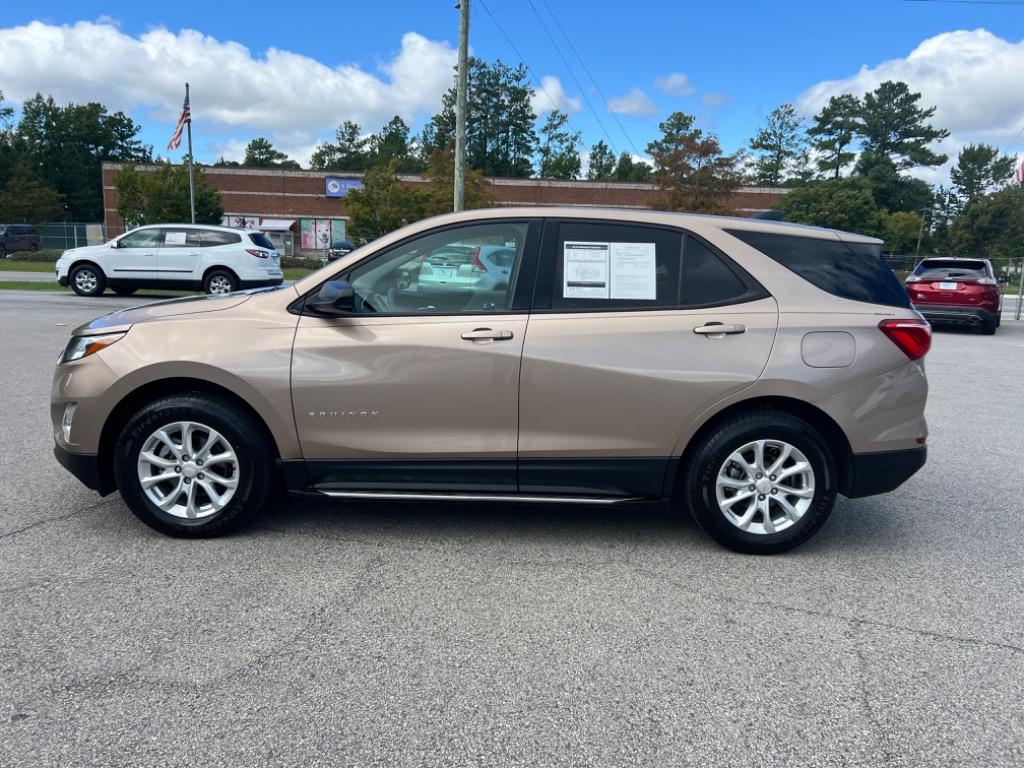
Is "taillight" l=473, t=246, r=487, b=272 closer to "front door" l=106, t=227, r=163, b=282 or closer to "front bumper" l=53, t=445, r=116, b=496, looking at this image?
"front bumper" l=53, t=445, r=116, b=496

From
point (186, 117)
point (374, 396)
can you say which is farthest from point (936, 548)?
point (186, 117)

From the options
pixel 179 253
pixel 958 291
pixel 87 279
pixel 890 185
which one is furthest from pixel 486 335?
pixel 890 185

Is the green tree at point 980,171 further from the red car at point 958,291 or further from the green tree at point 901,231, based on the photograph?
the red car at point 958,291

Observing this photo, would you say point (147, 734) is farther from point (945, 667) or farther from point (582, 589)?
point (945, 667)

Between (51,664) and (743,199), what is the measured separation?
6417cm

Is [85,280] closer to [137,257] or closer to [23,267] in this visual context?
[137,257]

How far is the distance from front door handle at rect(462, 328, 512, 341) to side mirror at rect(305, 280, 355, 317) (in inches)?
24.5

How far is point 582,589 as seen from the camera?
11.9 ft

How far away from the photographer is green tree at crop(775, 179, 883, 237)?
62.7 m

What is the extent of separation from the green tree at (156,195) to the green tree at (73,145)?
49766mm

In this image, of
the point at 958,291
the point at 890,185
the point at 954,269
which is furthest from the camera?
the point at 890,185

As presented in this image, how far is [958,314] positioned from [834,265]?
13.9 m

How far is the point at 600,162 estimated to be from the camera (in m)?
102

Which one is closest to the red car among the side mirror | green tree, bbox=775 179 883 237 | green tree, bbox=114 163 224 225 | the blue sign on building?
the side mirror
